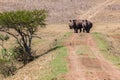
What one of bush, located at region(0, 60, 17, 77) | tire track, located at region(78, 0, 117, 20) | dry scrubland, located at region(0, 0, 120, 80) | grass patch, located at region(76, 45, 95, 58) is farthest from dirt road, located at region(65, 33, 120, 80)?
tire track, located at region(78, 0, 117, 20)

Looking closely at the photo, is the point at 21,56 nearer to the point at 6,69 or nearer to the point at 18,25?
the point at 18,25

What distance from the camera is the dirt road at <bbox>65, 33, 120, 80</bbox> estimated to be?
27.3 meters

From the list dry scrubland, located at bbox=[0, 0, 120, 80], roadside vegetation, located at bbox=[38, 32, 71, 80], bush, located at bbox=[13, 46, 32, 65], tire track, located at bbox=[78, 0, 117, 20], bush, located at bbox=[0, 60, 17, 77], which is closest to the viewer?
roadside vegetation, located at bbox=[38, 32, 71, 80]

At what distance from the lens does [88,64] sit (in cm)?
3177

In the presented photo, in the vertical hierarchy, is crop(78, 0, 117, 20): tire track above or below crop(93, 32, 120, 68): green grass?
below

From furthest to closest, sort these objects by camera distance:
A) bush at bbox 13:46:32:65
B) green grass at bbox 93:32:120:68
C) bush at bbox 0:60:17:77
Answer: bush at bbox 13:46:32:65, bush at bbox 0:60:17:77, green grass at bbox 93:32:120:68

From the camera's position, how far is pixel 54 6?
95562mm

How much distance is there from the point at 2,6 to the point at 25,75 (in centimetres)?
6124

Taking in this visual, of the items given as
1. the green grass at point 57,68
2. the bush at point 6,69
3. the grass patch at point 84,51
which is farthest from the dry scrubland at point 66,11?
the green grass at point 57,68

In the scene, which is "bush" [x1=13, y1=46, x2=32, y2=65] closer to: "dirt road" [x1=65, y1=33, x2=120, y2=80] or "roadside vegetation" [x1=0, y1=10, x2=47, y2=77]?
"roadside vegetation" [x1=0, y1=10, x2=47, y2=77]

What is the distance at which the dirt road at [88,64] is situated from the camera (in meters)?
27.3

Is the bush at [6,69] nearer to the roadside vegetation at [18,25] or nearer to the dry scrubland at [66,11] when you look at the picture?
the roadside vegetation at [18,25]

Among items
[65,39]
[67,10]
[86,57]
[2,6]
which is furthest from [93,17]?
[86,57]

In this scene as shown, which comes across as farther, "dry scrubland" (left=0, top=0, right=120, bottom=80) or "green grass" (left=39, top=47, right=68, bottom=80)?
"dry scrubland" (left=0, top=0, right=120, bottom=80)
